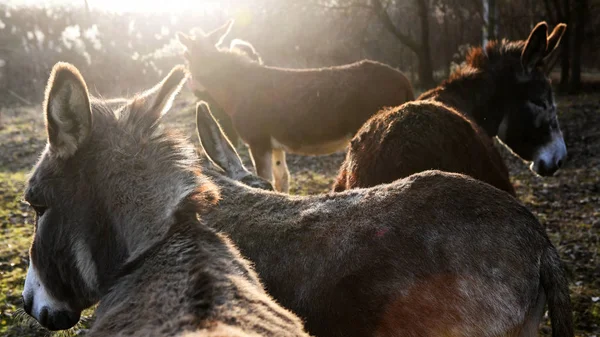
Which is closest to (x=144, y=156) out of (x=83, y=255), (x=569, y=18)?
(x=83, y=255)

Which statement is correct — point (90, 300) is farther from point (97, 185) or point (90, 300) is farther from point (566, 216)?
point (566, 216)

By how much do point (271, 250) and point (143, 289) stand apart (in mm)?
946

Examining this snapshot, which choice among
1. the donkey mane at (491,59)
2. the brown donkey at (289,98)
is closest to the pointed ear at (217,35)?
the brown donkey at (289,98)

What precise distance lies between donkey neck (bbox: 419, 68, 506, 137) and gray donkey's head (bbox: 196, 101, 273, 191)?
8.44 ft

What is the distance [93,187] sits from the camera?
2.55m

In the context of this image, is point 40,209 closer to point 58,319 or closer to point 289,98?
point 58,319

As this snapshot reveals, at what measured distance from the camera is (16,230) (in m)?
8.30

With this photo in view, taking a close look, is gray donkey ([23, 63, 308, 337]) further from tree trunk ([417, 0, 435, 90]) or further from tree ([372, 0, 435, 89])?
tree trunk ([417, 0, 435, 90])

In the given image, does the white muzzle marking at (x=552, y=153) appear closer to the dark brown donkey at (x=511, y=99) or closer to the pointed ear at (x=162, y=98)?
the dark brown donkey at (x=511, y=99)

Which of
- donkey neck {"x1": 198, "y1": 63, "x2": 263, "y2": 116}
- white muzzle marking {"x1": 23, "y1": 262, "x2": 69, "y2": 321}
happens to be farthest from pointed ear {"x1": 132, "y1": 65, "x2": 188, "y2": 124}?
donkey neck {"x1": 198, "y1": 63, "x2": 263, "y2": 116}

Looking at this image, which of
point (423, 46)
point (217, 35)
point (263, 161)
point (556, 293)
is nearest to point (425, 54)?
point (423, 46)

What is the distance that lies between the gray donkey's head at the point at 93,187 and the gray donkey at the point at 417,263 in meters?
0.63

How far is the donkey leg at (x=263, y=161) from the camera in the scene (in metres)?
8.75

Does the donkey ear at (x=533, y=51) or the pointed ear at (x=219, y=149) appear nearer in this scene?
the pointed ear at (x=219, y=149)
